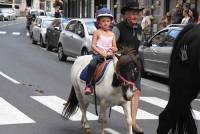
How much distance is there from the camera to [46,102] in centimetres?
1077

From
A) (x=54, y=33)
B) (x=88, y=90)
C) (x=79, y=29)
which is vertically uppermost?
(x=79, y=29)

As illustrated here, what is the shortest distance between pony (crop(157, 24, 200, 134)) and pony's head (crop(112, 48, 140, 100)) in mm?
1034

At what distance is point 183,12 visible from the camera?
2002 centimetres

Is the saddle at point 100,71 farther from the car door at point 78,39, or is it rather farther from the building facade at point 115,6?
the building facade at point 115,6

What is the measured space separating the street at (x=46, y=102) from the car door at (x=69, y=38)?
108 cm

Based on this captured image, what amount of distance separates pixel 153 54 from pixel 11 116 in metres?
6.77

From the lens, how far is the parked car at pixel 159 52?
14320 mm

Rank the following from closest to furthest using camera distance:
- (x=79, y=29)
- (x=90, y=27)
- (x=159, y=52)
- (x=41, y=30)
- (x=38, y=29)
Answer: (x=159, y=52) → (x=90, y=27) → (x=79, y=29) → (x=41, y=30) → (x=38, y=29)

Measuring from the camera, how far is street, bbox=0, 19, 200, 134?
837 cm

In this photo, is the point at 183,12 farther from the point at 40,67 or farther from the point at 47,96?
the point at 47,96

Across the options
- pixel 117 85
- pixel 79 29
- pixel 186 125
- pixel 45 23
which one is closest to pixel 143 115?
pixel 117 85

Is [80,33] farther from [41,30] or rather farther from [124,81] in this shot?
[124,81]

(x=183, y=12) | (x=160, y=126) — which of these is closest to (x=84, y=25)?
(x=183, y=12)

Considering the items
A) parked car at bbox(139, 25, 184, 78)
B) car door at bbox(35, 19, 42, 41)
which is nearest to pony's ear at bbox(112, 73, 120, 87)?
parked car at bbox(139, 25, 184, 78)
